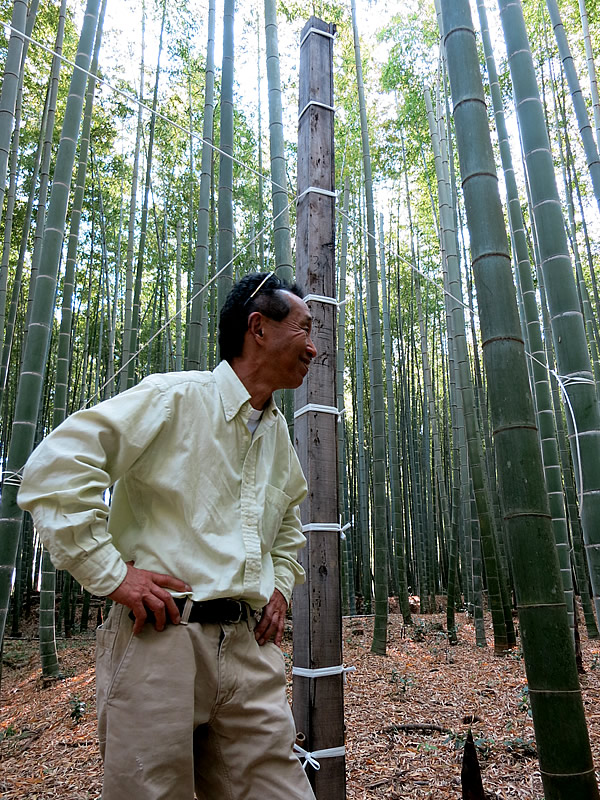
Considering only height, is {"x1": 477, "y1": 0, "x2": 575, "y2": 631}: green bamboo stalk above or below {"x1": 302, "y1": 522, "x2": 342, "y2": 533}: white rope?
above

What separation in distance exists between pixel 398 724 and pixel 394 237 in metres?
6.34

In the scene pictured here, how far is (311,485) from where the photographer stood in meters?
1.56

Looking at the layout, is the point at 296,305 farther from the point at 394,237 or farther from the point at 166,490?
the point at 394,237

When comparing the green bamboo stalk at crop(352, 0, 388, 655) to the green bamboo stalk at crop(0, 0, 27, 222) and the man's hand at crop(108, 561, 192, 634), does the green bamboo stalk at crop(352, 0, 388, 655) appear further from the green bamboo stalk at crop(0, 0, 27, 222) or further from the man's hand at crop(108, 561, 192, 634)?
the man's hand at crop(108, 561, 192, 634)

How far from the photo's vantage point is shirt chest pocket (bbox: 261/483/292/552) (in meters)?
1.12

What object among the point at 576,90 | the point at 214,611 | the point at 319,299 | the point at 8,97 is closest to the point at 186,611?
the point at 214,611

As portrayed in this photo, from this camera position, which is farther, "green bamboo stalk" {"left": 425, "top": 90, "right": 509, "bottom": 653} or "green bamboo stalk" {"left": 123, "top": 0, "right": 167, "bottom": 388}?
"green bamboo stalk" {"left": 123, "top": 0, "right": 167, "bottom": 388}

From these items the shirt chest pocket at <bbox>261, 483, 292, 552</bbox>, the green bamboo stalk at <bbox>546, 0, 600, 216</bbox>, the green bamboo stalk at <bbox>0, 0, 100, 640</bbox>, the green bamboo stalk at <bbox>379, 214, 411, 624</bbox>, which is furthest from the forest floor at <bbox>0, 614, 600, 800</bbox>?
the green bamboo stalk at <bbox>546, 0, 600, 216</bbox>

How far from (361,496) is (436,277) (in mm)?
3157

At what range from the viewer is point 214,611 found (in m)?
0.97

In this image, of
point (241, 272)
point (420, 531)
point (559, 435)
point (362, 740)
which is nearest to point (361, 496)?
point (420, 531)

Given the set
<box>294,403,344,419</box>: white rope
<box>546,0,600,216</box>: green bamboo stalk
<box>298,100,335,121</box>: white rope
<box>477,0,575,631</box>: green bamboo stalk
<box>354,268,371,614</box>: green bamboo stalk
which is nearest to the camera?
<box>294,403,344,419</box>: white rope

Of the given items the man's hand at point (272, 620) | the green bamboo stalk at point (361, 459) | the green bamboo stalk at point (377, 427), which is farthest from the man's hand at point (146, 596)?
the green bamboo stalk at point (361, 459)

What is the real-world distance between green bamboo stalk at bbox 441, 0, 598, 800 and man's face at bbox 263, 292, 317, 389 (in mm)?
429
